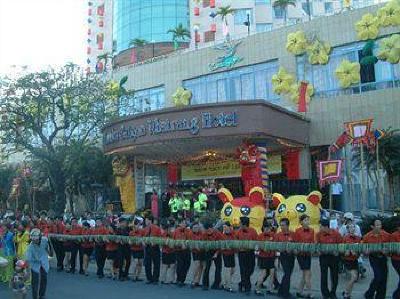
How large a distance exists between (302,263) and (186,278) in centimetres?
437

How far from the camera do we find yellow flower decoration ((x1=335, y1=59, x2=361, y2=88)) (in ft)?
88.0

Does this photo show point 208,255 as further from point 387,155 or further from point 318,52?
point 318,52

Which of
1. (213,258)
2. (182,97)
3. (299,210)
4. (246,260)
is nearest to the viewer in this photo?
(246,260)

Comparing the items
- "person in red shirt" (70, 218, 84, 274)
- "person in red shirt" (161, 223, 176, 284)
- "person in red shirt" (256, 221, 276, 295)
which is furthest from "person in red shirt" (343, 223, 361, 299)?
"person in red shirt" (70, 218, 84, 274)

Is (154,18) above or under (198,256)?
above

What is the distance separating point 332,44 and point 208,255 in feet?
59.3

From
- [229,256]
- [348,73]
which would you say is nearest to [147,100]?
[348,73]

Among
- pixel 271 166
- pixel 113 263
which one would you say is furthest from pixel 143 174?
pixel 113 263

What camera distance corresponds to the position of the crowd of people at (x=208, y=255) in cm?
1139

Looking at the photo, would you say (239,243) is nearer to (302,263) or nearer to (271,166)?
(302,263)

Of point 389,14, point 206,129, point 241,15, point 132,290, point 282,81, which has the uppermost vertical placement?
point 241,15

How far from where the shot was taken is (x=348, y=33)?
27766mm

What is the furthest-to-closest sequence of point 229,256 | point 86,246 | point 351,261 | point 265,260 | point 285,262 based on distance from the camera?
point 86,246 → point 229,256 → point 265,260 → point 285,262 → point 351,261

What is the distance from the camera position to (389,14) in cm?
2583
